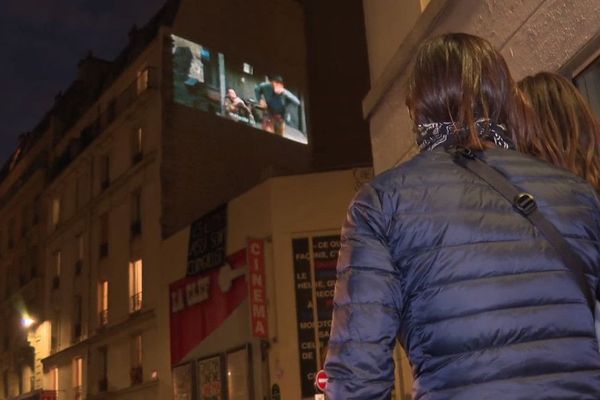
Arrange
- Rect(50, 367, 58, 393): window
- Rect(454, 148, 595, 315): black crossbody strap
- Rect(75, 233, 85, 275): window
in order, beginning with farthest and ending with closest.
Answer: Rect(50, 367, 58, 393): window < Rect(75, 233, 85, 275): window < Rect(454, 148, 595, 315): black crossbody strap

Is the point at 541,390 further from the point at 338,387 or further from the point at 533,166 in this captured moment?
the point at 533,166

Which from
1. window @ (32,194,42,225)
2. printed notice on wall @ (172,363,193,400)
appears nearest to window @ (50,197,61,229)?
window @ (32,194,42,225)

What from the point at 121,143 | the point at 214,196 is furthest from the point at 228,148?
the point at 121,143

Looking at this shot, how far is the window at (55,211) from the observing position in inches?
1383

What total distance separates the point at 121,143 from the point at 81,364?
879cm

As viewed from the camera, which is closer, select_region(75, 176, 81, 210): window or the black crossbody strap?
the black crossbody strap

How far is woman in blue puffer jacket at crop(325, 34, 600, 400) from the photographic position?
1.73 m

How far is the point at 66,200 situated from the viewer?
112 ft

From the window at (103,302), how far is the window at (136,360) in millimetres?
2938

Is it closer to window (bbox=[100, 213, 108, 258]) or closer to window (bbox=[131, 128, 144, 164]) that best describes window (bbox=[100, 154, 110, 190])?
window (bbox=[100, 213, 108, 258])

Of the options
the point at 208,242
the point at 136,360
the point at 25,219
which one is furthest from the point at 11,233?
the point at 208,242

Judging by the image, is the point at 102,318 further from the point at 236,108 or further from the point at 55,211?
the point at 236,108

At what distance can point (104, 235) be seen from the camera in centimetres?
3005

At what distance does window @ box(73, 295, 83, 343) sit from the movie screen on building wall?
10.3 m
